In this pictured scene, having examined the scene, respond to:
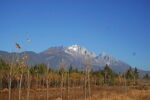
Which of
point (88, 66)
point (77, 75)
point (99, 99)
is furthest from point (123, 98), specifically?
point (77, 75)

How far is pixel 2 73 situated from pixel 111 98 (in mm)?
27746

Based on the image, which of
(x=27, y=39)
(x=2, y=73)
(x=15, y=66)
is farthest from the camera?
(x=2, y=73)

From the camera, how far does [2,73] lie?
4756 centimetres

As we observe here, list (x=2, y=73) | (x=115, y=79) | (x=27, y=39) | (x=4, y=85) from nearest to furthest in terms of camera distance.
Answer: (x=27, y=39)
(x=2, y=73)
(x=4, y=85)
(x=115, y=79)

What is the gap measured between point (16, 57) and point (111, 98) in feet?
40.9

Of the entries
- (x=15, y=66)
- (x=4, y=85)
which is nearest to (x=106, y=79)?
(x=4, y=85)

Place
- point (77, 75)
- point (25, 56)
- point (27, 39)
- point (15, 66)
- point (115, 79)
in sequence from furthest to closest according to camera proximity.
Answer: point (115, 79), point (77, 75), point (15, 66), point (25, 56), point (27, 39)

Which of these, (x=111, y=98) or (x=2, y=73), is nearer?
(x=111, y=98)

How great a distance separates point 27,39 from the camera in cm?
1645

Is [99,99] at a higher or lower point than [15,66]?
lower

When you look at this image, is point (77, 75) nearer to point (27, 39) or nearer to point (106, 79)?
point (106, 79)

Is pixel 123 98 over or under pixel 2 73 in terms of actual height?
under

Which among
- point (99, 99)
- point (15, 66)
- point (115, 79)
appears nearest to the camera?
point (15, 66)

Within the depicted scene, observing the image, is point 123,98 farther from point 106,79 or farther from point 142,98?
point 106,79
